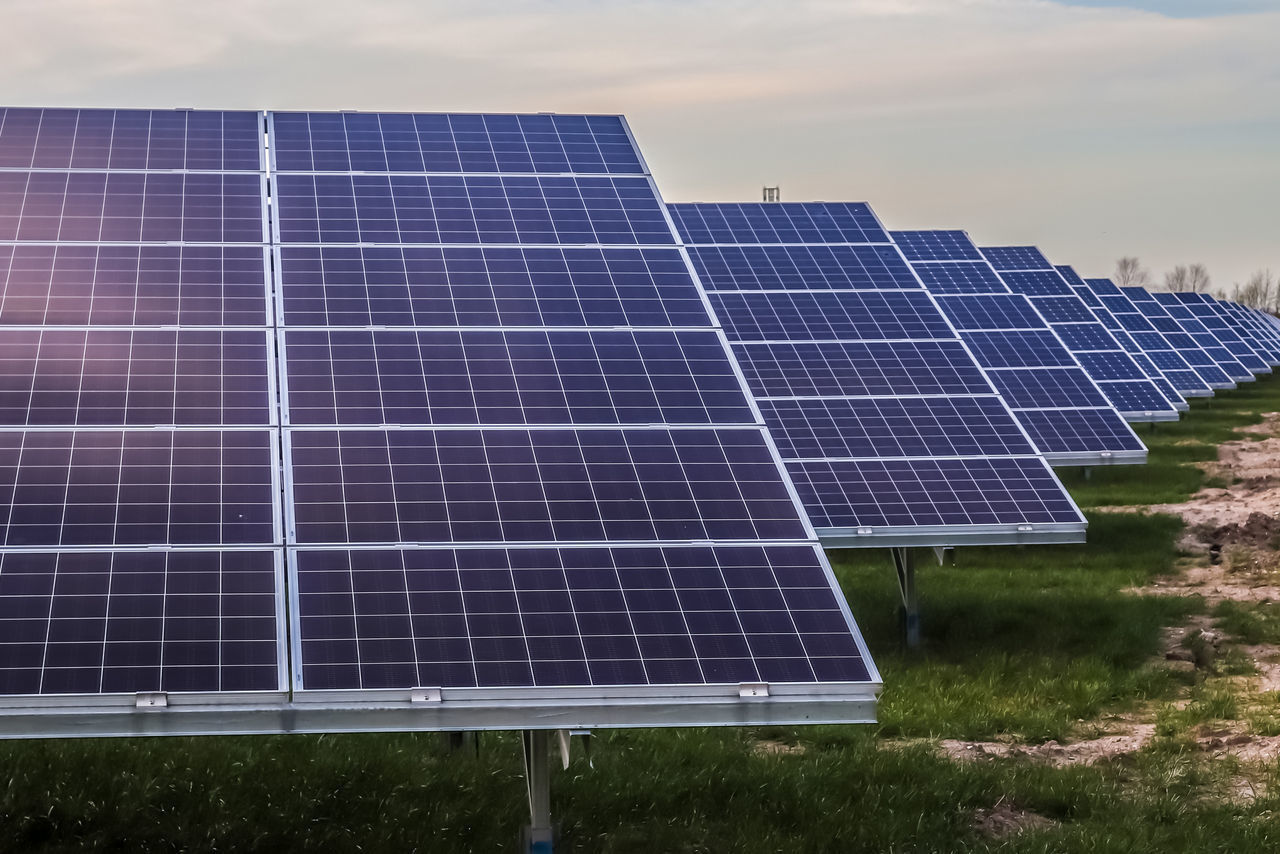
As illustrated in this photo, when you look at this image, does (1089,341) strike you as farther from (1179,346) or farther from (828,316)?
(1179,346)

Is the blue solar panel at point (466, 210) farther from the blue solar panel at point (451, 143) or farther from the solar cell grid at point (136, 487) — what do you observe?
the solar cell grid at point (136, 487)

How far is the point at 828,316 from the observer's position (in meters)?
24.0

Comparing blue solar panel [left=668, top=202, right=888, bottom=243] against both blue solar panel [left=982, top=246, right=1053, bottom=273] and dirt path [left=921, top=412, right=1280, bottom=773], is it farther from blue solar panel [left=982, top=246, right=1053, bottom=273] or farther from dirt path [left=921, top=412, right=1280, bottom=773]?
blue solar panel [left=982, top=246, right=1053, bottom=273]

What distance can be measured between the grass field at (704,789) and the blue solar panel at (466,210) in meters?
4.94

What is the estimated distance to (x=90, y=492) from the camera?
11.0m

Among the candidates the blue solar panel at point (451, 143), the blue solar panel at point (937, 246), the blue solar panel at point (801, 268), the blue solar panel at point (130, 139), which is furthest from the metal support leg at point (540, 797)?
the blue solar panel at point (937, 246)

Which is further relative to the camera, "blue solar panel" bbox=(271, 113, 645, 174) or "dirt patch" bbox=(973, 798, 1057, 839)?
"blue solar panel" bbox=(271, 113, 645, 174)

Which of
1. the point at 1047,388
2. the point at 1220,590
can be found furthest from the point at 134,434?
the point at 1047,388

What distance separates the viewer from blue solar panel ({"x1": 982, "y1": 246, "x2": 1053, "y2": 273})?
175 ft


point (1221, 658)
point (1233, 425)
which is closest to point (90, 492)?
point (1221, 658)

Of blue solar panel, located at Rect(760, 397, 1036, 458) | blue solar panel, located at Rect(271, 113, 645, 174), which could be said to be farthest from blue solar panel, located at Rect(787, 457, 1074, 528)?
blue solar panel, located at Rect(271, 113, 645, 174)

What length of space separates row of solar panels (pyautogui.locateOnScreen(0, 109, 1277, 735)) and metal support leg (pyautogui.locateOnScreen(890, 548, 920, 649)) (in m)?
1.86

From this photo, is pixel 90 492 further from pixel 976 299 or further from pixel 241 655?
pixel 976 299

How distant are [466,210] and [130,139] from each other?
157 inches
